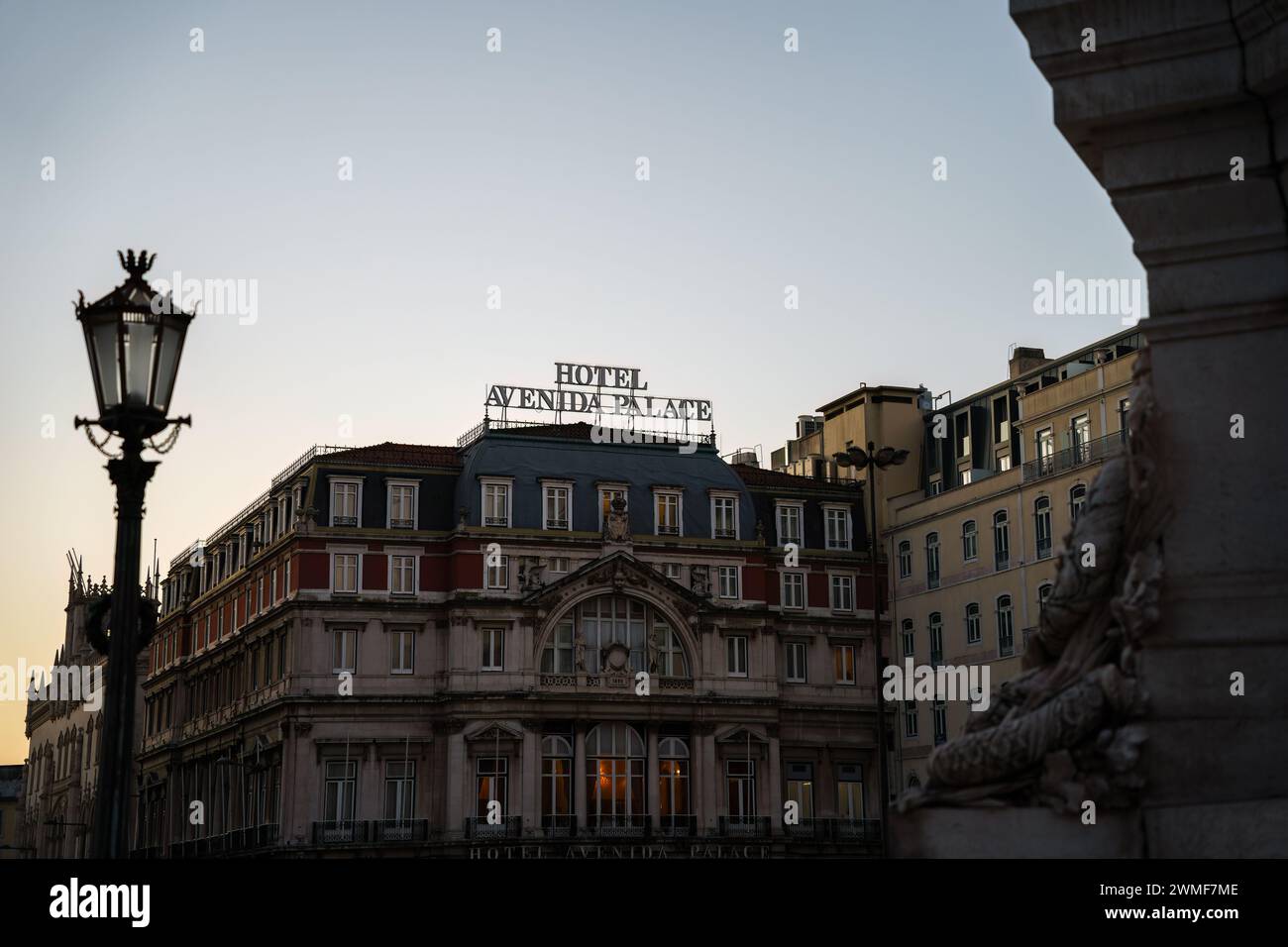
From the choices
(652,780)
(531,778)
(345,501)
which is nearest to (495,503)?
(345,501)

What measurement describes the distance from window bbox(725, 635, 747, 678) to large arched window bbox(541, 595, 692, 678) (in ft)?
6.17

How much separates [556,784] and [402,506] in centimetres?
1248

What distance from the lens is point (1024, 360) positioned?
236ft

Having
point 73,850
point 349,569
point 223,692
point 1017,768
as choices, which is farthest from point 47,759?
point 1017,768

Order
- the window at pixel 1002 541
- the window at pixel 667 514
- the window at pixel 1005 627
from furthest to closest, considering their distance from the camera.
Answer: the window at pixel 667 514 → the window at pixel 1002 541 → the window at pixel 1005 627

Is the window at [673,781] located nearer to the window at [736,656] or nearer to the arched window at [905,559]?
the window at [736,656]

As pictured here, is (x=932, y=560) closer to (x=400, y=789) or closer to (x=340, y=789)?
(x=400, y=789)

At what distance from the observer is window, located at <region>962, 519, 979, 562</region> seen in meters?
64.2

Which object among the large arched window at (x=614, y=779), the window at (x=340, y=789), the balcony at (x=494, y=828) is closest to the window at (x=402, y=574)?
the window at (x=340, y=789)

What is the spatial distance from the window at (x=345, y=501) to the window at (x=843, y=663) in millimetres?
20386

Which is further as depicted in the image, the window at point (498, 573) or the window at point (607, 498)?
the window at point (607, 498)

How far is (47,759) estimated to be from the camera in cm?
12612

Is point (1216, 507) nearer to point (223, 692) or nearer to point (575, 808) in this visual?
point (575, 808)

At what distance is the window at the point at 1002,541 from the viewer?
62.1 m
